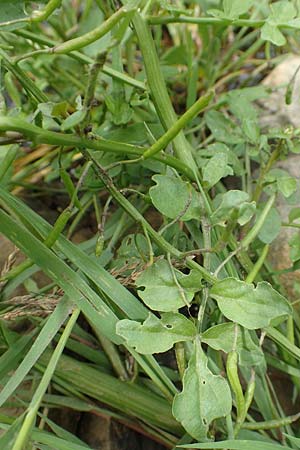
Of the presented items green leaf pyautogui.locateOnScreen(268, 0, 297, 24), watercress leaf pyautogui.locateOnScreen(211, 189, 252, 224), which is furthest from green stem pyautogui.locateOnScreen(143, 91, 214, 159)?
green leaf pyautogui.locateOnScreen(268, 0, 297, 24)

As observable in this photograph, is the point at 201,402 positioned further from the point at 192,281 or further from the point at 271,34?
the point at 271,34

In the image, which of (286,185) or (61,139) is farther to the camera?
(286,185)

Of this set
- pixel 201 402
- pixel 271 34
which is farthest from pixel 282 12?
pixel 201 402

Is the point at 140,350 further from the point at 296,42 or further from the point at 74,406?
the point at 296,42

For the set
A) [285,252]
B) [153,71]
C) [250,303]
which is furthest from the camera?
[285,252]

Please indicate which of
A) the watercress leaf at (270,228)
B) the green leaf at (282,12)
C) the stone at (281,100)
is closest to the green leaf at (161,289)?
the watercress leaf at (270,228)

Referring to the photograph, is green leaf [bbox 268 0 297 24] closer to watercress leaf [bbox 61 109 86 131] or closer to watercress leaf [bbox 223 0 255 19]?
watercress leaf [bbox 223 0 255 19]
